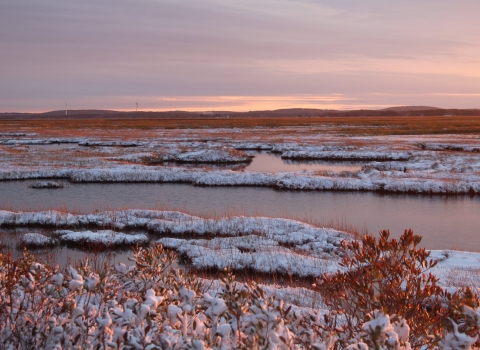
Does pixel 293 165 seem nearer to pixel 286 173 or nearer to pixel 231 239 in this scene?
pixel 286 173

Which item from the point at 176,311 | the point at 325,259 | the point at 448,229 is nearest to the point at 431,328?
the point at 176,311

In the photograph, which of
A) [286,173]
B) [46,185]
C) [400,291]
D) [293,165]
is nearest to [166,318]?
[400,291]

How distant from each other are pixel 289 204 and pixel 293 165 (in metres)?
15.3

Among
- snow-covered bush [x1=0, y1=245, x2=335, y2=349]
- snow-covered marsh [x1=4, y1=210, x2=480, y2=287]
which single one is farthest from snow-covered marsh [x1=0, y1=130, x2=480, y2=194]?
A: snow-covered bush [x1=0, y1=245, x2=335, y2=349]

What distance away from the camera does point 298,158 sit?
1694 inches

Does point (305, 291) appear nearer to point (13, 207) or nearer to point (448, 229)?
point (448, 229)

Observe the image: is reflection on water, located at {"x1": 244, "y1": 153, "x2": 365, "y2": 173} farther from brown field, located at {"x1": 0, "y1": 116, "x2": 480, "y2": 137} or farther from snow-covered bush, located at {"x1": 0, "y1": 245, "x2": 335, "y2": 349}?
brown field, located at {"x1": 0, "y1": 116, "x2": 480, "y2": 137}

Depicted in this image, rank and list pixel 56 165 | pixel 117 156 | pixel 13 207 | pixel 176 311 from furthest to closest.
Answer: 1. pixel 117 156
2. pixel 56 165
3. pixel 13 207
4. pixel 176 311

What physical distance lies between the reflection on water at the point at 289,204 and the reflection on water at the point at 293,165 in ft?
28.2

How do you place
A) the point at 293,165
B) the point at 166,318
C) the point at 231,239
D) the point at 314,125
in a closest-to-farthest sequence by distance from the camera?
1. the point at 166,318
2. the point at 231,239
3. the point at 293,165
4. the point at 314,125

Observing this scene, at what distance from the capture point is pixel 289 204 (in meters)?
23.4

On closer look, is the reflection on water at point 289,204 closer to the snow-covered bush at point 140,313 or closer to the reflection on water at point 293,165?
the reflection on water at point 293,165

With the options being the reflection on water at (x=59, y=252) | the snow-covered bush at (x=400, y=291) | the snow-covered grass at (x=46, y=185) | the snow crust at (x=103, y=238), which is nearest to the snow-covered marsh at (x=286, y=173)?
the snow-covered grass at (x=46, y=185)

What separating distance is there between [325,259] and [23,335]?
407 inches
